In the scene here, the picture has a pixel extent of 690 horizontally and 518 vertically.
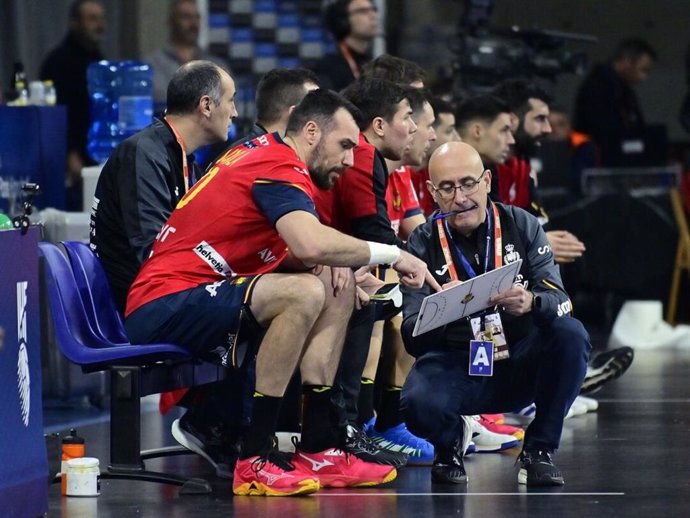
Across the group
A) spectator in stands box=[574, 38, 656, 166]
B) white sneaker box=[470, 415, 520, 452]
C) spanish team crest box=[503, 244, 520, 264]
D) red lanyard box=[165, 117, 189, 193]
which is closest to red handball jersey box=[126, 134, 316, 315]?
red lanyard box=[165, 117, 189, 193]

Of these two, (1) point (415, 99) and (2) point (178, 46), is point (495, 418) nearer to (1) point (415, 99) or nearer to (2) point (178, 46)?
(1) point (415, 99)

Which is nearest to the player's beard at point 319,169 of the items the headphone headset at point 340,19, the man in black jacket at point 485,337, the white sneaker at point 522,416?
the man in black jacket at point 485,337

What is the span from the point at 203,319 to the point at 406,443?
112 cm

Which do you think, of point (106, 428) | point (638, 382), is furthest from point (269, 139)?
point (638, 382)

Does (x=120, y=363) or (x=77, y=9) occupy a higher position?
(x=77, y=9)

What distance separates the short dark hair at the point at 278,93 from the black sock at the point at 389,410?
3.70 ft

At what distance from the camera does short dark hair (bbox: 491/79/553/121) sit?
26.0 ft

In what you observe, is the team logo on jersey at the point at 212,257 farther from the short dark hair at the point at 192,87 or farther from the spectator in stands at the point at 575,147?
the spectator in stands at the point at 575,147

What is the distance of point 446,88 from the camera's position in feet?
31.6

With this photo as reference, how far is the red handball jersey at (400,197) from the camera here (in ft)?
21.5

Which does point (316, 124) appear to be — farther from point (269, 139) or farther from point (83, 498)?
point (83, 498)

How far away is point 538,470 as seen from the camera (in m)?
5.38

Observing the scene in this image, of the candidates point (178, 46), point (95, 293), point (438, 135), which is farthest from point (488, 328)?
point (178, 46)

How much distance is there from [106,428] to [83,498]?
1658 millimetres
